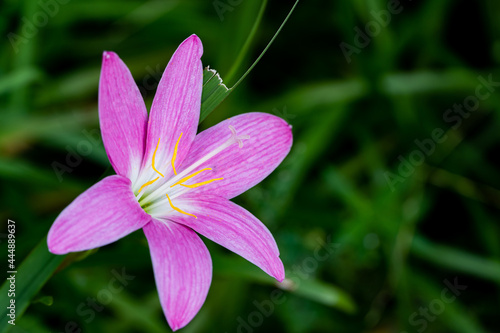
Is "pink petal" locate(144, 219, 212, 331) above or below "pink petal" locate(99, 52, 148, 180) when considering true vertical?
below

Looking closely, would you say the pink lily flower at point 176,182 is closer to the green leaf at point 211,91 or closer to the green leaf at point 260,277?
the green leaf at point 211,91

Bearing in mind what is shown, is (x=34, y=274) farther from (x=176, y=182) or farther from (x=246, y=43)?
(x=246, y=43)

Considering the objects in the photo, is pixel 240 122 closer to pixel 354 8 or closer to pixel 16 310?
pixel 16 310

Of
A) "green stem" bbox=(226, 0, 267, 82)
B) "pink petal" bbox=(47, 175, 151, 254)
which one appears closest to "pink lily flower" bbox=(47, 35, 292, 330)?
"pink petal" bbox=(47, 175, 151, 254)

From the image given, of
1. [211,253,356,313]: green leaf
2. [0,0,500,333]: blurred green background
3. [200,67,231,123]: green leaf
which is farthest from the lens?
[0,0,500,333]: blurred green background

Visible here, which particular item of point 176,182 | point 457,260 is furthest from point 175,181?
point 457,260

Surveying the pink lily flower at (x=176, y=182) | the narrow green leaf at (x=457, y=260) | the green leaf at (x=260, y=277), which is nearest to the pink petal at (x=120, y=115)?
the pink lily flower at (x=176, y=182)

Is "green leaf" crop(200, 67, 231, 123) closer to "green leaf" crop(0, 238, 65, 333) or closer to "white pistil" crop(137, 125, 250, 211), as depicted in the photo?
"white pistil" crop(137, 125, 250, 211)

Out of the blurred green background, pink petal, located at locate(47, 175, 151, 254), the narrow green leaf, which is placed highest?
pink petal, located at locate(47, 175, 151, 254)
